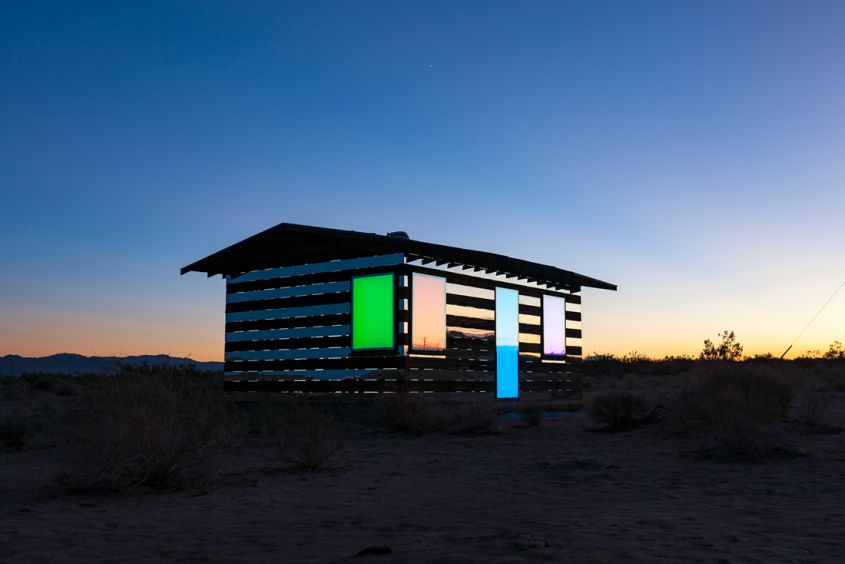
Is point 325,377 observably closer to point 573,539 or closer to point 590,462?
point 590,462

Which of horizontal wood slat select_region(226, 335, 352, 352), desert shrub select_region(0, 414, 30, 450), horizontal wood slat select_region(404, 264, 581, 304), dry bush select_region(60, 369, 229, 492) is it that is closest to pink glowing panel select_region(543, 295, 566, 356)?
horizontal wood slat select_region(404, 264, 581, 304)

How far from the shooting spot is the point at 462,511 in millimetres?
6074

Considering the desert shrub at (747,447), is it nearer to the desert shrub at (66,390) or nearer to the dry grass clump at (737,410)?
the dry grass clump at (737,410)

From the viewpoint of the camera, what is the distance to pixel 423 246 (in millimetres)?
13695

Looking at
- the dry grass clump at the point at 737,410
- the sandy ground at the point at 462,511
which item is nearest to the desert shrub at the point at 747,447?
the dry grass clump at the point at 737,410

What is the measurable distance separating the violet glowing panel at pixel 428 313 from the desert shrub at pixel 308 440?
188 inches

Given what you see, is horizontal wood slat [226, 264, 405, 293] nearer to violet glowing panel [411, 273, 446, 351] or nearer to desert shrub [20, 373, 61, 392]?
violet glowing panel [411, 273, 446, 351]

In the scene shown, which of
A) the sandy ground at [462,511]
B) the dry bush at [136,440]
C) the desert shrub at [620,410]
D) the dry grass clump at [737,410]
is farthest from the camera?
the desert shrub at [620,410]

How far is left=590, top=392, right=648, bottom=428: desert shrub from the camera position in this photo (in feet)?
43.2

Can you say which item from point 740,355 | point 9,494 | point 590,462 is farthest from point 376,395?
point 740,355

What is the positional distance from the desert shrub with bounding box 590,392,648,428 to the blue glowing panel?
283 cm

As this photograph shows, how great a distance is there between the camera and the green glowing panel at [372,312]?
13.8 metres

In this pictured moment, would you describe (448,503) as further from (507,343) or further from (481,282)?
(507,343)

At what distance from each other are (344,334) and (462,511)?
8.80 m
